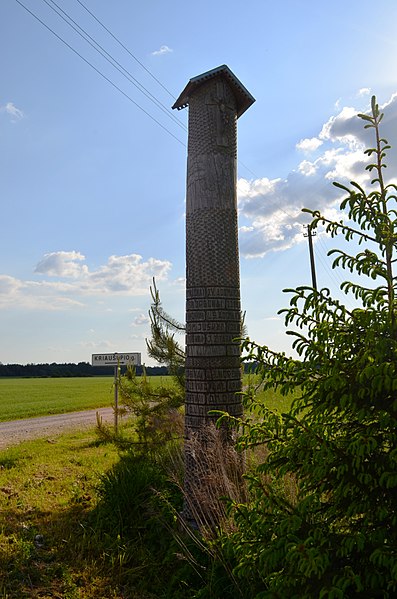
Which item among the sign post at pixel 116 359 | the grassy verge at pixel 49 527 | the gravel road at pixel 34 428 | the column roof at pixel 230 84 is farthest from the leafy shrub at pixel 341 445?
the gravel road at pixel 34 428

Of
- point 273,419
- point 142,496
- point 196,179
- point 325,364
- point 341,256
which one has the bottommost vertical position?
point 142,496

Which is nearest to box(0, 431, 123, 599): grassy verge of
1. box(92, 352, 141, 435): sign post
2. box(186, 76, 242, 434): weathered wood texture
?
box(186, 76, 242, 434): weathered wood texture

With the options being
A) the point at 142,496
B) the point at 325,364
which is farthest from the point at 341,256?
the point at 142,496

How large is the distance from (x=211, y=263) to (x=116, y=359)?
7001 millimetres

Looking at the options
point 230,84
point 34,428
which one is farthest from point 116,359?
point 230,84

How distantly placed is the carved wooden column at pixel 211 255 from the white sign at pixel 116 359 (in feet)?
19.3

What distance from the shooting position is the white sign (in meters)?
12.0

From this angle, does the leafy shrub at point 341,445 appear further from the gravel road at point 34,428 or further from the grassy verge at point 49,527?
the gravel road at point 34,428

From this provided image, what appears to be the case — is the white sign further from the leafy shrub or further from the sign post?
the leafy shrub

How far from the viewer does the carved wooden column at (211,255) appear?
19.2ft

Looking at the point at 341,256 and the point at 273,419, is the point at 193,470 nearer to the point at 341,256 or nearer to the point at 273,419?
the point at 273,419

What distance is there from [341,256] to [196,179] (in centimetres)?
342

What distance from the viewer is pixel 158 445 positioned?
8078mm

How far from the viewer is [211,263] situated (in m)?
6.01
